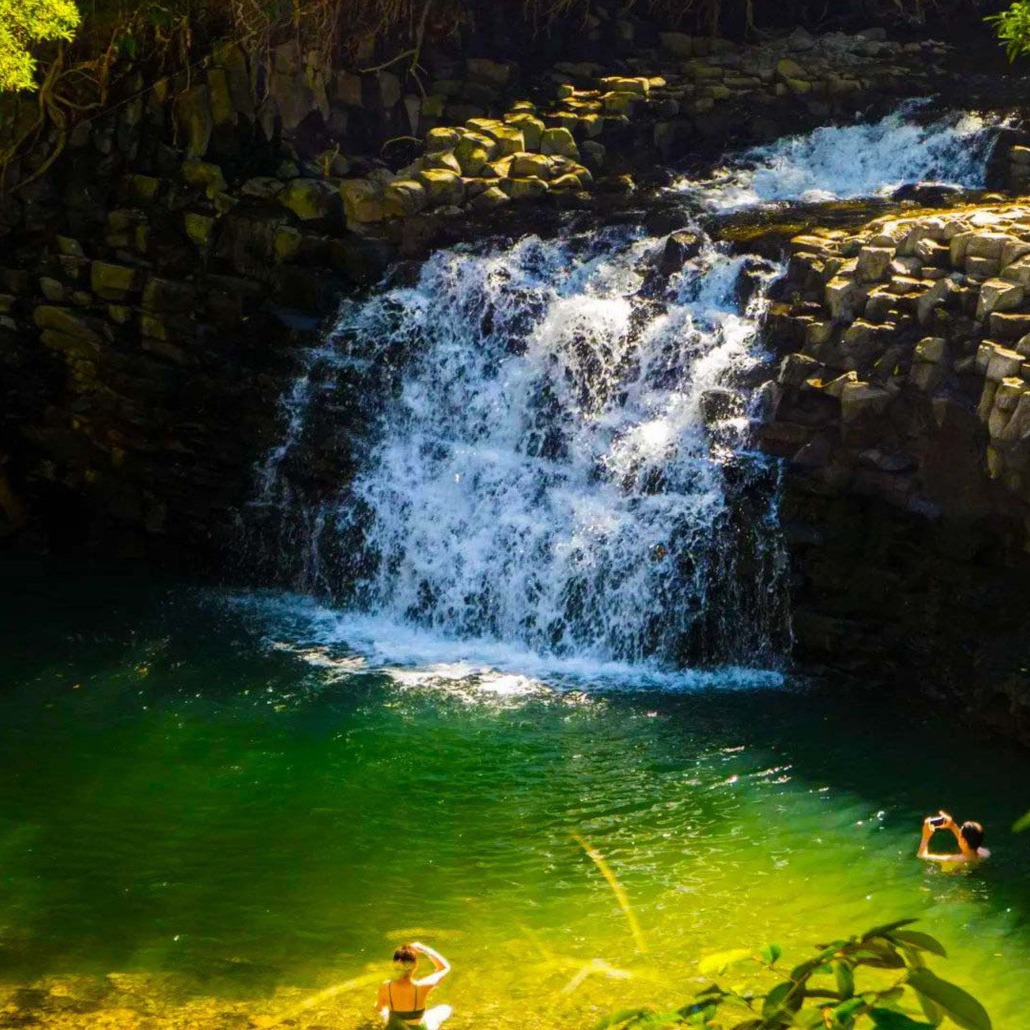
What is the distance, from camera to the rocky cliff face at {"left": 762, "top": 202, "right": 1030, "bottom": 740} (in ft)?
45.9

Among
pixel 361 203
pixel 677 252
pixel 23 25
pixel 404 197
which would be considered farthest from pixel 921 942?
pixel 404 197

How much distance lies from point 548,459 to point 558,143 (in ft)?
19.0

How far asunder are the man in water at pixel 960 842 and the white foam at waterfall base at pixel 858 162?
10.6 meters

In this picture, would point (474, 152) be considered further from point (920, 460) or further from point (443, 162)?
point (920, 460)

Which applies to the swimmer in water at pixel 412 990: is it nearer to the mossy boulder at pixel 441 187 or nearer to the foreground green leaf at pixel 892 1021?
the foreground green leaf at pixel 892 1021

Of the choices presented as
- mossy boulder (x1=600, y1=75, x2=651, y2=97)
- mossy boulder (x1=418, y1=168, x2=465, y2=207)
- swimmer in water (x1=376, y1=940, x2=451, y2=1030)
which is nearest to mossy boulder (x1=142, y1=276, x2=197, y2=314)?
mossy boulder (x1=418, y1=168, x2=465, y2=207)

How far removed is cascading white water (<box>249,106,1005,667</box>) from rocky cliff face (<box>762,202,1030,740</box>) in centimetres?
63

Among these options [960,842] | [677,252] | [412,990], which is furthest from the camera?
[677,252]

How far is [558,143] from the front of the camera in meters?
20.9

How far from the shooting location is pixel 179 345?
62.1ft

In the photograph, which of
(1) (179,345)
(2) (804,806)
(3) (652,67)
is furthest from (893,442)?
(3) (652,67)

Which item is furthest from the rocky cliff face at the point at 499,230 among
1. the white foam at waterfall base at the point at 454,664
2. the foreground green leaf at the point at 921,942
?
the foreground green leaf at the point at 921,942

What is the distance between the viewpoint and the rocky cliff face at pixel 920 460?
14000mm

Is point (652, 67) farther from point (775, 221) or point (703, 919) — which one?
point (703, 919)
